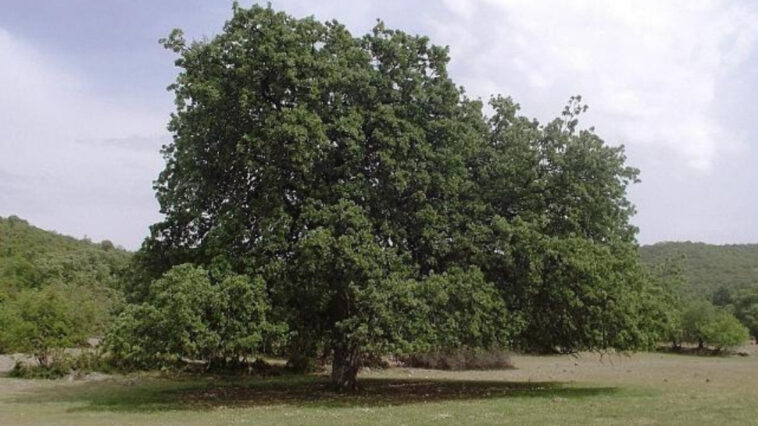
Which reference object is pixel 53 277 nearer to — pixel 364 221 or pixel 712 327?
pixel 364 221

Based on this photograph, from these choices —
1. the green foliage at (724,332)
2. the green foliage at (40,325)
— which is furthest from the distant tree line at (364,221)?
the green foliage at (724,332)

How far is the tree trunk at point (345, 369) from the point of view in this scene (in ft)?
90.4

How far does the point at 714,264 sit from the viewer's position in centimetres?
12506

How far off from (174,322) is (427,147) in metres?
10.5

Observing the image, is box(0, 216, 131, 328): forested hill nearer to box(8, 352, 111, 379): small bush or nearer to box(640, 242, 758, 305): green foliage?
box(8, 352, 111, 379): small bush

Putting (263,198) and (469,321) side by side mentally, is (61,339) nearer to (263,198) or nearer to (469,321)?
(263,198)

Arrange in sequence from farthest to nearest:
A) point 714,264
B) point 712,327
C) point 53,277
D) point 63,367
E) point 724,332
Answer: point 714,264 < point 724,332 < point 712,327 < point 53,277 < point 63,367

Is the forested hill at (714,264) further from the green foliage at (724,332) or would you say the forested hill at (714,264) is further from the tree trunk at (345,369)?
the tree trunk at (345,369)

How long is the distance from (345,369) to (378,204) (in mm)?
7432

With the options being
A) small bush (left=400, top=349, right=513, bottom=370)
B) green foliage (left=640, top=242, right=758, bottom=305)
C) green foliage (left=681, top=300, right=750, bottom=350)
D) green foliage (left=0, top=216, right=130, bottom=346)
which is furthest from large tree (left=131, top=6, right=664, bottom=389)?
green foliage (left=640, top=242, right=758, bottom=305)

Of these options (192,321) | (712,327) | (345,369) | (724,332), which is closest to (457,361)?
(345,369)

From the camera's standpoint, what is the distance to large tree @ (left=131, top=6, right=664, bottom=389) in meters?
23.3

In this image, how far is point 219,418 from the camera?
20219mm

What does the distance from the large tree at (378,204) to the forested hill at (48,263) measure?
21295 millimetres
